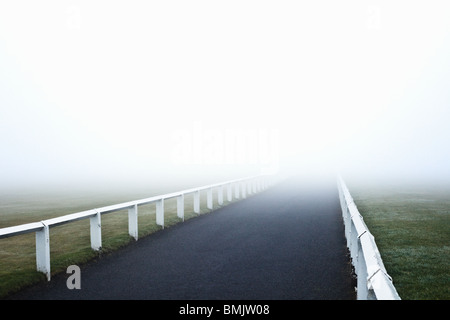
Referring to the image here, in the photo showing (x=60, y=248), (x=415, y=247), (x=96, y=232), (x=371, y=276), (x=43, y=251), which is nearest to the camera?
(x=371, y=276)

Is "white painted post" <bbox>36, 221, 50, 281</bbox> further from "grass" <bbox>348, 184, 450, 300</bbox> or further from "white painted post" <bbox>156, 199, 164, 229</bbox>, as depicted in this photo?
"grass" <bbox>348, 184, 450, 300</bbox>

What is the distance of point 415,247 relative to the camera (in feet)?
30.9

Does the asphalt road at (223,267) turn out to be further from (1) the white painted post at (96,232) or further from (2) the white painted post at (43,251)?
(1) the white painted post at (96,232)

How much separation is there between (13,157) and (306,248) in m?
175

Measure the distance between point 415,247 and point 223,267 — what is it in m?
4.82

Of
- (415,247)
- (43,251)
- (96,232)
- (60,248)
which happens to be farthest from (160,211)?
(415,247)

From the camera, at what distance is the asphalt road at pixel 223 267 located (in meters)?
5.84

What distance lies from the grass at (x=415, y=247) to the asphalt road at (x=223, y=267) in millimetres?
889
